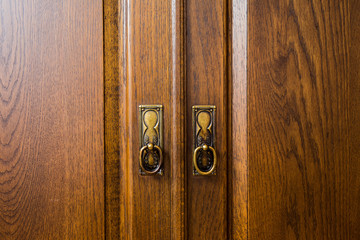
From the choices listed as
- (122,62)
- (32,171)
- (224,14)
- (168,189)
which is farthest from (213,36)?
(32,171)

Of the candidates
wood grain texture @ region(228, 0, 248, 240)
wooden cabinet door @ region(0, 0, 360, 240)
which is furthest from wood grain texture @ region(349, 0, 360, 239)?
wood grain texture @ region(228, 0, 248, 240)

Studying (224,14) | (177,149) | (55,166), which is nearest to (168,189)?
(177,149)

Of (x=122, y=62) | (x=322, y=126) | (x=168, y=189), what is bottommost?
(x=168, y=189)

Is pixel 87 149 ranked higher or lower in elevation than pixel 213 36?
lower

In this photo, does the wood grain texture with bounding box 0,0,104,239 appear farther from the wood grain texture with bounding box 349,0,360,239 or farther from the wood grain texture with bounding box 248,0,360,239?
the wood grain texture with bounding box 349,0,360,239

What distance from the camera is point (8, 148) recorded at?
35 cm

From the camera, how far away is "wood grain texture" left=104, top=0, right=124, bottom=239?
14.1 inches

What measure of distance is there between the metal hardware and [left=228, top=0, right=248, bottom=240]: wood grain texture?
3 cm

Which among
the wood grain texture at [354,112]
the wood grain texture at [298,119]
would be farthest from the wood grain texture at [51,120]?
the wood grain texture at [354,112]

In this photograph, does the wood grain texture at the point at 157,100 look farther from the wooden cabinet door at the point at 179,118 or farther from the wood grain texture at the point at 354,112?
the wood grain texture at the point at 354,112

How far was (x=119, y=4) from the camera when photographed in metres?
0.36

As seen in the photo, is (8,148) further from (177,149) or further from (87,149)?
(177,149)

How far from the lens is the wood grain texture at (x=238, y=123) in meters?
0.34

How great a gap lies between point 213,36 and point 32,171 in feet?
1.23
